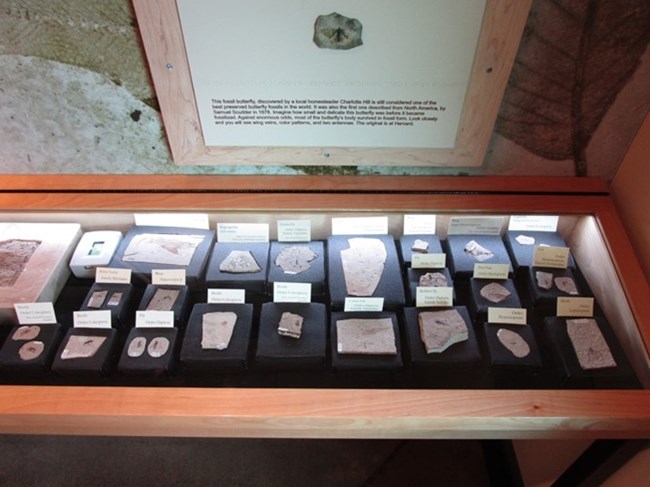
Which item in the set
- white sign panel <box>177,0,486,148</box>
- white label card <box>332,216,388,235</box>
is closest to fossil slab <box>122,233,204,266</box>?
white sign panel <box>177,0,486,148</box>

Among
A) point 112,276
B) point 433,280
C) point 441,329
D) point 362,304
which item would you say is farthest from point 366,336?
point 112,276

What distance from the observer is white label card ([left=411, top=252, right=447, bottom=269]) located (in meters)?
1.74

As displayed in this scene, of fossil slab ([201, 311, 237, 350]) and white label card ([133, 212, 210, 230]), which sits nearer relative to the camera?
fossil slab ([201, 311, 237, 350])

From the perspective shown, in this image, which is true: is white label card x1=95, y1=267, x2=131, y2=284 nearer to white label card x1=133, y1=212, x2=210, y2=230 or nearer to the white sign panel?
white label card x1=133, y1=212, x2=210, y2=230

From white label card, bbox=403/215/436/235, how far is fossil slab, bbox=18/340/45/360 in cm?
125

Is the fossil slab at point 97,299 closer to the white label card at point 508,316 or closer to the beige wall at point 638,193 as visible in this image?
the white label card at point 508,316

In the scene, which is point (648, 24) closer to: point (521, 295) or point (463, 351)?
point (521, 295)

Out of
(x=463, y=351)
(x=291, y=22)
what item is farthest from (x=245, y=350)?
(x=291, y=22)

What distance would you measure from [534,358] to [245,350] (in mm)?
861

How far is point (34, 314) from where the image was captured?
1.58 metres

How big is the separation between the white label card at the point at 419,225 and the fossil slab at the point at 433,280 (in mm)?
192

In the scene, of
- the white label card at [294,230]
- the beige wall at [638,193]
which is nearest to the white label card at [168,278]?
the white label card at [294,230]

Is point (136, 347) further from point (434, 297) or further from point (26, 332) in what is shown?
point (434, 297)

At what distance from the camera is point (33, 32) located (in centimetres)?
148
